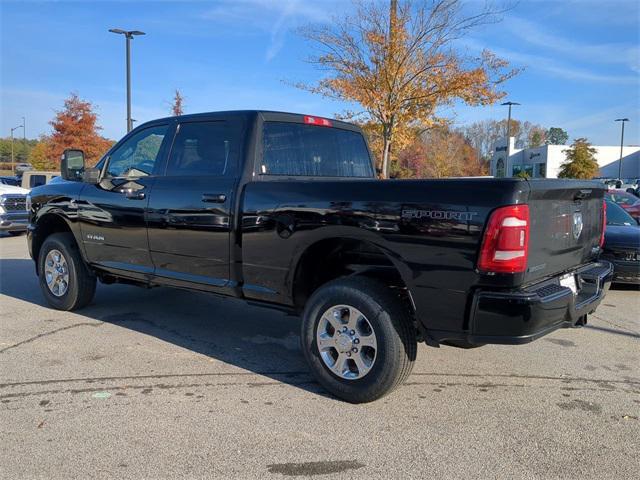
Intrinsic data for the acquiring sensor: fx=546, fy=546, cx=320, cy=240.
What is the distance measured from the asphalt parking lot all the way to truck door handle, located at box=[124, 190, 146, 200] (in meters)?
1.32

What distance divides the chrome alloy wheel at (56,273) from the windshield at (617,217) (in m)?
7.99

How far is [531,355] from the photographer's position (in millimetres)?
4852

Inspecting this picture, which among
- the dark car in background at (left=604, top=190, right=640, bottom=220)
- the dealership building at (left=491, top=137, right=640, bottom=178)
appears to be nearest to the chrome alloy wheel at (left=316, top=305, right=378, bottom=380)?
the dark car in background at (left=604, top=190, right=640, bottom=220)

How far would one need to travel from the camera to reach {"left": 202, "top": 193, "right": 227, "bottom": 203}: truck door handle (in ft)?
14.2

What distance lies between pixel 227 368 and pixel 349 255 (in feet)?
4.43

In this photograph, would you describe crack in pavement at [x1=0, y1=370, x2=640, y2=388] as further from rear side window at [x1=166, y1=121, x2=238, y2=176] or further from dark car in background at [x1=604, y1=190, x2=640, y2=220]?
dark car in background at [x1=604, y1=190, x2=640, y2=220]

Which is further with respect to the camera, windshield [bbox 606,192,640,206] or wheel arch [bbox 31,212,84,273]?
windshield [bbox 606,192,640,206]

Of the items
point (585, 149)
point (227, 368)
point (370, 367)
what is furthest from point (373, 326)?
point (585, 149)

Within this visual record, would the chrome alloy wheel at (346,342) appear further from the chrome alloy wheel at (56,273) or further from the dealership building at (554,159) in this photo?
the dealership building at (554,159)

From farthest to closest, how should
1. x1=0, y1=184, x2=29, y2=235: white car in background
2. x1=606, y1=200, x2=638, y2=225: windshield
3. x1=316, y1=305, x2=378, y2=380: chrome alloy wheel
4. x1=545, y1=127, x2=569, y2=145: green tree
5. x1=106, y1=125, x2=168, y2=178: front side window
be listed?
x1=545, y1=127, x2=569, y2=145: green tree, x1=0, y1=184, x2=29, y2=235: white car in background, x1=606, y1=200, x2=638, y2=225: windshield, x1=106, y1=125, x2=168, y2=178: front side window, x1=316, y1=305, x2=378, y2=380: chrome alloy wheel

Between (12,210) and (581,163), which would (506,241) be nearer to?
(12,210)

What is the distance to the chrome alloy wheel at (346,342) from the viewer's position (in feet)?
12.1

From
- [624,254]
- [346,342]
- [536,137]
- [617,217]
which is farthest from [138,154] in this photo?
[536,137]

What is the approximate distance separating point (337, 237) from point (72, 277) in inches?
138
